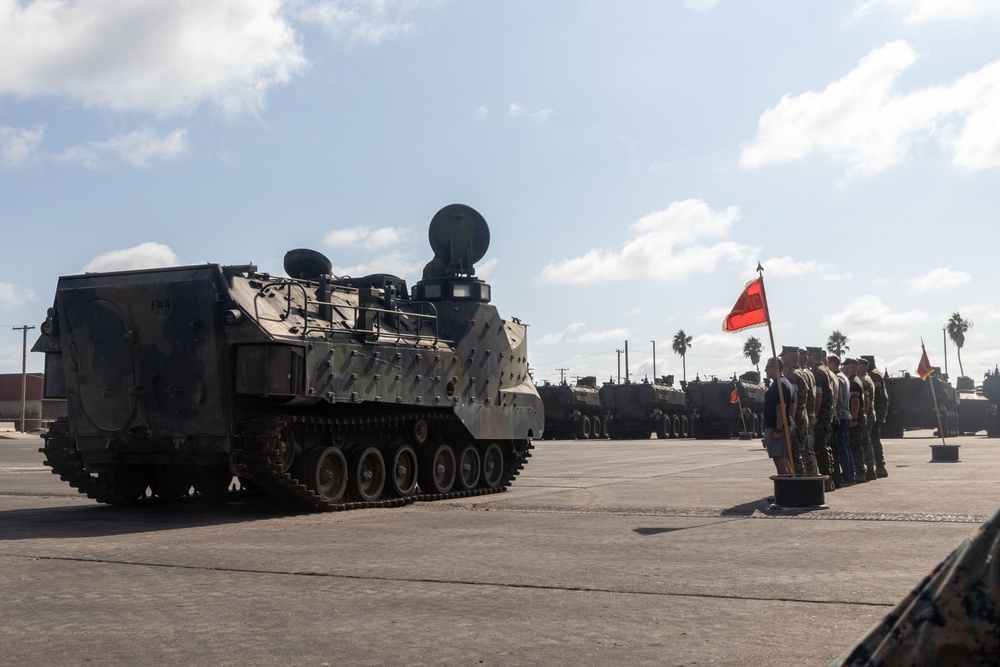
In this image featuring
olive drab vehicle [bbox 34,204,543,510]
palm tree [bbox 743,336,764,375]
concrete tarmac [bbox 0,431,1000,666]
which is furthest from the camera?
palm tree [bbox 743,336,764,375]

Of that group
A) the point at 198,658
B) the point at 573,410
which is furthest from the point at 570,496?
the point at 573,410

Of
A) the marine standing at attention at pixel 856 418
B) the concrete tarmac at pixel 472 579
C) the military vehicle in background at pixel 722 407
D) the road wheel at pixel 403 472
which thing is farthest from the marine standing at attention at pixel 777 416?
the military vehicle in background at pixel 722 407

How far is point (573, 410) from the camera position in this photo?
50969 mm

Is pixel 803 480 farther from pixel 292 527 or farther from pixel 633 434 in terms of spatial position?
pixel 633 434

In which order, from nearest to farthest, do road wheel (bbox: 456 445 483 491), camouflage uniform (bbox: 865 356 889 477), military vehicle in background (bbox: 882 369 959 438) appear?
road wheel (bbox: 456 445 483 491)
camouflage uniform (bbox: 865 356 889 477)
military vehicle in background (bbox: 882 369 959 438)

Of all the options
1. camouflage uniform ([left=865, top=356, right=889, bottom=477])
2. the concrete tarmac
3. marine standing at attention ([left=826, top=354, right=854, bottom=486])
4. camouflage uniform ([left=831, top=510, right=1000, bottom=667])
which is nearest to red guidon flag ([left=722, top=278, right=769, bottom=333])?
the concrete tarmac

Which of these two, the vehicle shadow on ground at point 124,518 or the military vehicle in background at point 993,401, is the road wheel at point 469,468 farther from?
the military vehicle in background at point 993,401

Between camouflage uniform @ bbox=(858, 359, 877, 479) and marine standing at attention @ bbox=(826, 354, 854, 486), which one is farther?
camouflage uniform @ bbox=(858, 359, 877, 479)

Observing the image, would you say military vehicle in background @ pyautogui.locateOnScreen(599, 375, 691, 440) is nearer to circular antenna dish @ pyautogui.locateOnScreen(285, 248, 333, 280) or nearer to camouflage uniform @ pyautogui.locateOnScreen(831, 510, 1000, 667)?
circular antenna dish @ pyautogui.locateOnScreen(285, 248, 333, 280)

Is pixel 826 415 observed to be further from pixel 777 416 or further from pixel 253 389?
pixel 253 389

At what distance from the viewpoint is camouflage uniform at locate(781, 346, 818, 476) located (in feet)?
48.9

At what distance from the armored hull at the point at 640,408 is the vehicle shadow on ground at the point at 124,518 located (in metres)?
36.0

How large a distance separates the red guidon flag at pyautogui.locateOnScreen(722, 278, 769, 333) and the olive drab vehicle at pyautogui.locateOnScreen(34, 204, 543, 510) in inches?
173

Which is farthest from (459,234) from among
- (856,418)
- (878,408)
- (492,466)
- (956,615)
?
(956,615)
